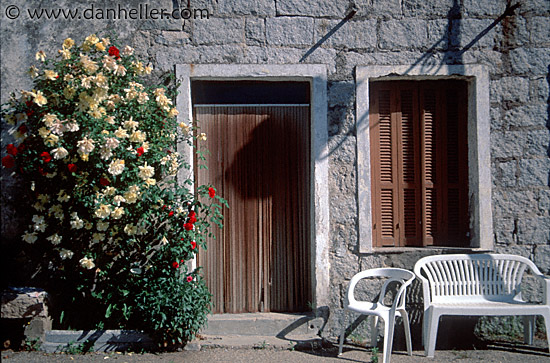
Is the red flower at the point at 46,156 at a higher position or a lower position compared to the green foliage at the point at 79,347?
higher

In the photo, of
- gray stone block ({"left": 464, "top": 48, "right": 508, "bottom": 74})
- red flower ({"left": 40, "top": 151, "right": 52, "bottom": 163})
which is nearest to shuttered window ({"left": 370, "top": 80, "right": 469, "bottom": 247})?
gray stone block ({"left": 464, "top": 48, "right": 508, "bottom": 74})

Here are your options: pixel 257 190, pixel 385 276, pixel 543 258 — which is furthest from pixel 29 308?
pixel 543 258

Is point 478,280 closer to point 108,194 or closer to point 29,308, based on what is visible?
point 108,194

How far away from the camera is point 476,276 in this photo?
4652 mm

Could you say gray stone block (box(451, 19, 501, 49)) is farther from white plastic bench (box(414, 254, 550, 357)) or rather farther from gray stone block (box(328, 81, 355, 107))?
white plastic bench (box(414, 254, 550, 357))

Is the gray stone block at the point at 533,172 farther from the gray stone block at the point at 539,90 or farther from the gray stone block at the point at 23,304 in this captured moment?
the gray stone block at the point at 23,304

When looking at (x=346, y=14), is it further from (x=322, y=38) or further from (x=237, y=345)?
(x=237, y=345)

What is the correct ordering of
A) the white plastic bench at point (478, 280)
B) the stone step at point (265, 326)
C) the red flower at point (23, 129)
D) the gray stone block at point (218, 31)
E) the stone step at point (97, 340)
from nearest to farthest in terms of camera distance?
the red flower at point (23, 129) → the stone step at point (97, 340) → the white plastic bench at point (478, 280) → the stone step at point (265, 326) → the gray stone block at point (218, 31)

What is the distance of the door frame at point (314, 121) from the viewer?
185 inches

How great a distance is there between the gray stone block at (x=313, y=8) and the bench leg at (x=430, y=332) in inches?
114

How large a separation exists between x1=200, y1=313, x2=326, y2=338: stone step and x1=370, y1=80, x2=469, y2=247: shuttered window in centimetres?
109

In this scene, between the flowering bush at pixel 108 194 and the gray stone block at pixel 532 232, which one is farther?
the gray stone block at pixel 532 232

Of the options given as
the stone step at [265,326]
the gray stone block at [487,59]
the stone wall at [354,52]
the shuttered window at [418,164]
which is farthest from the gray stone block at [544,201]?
the stone step at [265,326]

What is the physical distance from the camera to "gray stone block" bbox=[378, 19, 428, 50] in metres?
4.83
